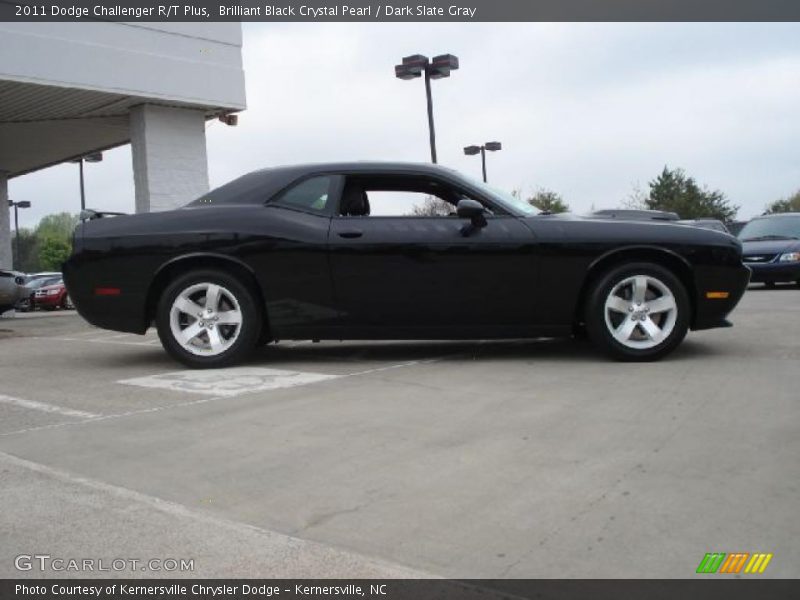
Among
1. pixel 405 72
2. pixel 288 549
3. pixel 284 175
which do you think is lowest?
pixel 288 549

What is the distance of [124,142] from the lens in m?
20.4

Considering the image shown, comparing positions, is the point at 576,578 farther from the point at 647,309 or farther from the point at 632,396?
the point at 647,309

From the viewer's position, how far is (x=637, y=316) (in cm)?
555

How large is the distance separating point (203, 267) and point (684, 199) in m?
59.6

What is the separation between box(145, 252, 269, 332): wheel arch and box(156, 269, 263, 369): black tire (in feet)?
0.15

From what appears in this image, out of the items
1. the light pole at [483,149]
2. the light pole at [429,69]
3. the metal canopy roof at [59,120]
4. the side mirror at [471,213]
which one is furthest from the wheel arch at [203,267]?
the light pole at [483,149]

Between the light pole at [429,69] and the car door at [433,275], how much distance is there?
12.6m

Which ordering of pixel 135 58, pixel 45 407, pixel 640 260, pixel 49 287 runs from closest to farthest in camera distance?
pixel 45 407 → pixel 640 260 → pixel 135 58 → pixel 49 287

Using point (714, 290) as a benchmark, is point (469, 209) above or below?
above

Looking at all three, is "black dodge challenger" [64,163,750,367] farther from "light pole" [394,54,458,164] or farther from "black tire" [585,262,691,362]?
"light pole" [394,54,458,164]

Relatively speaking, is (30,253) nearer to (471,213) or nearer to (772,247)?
(772,247)

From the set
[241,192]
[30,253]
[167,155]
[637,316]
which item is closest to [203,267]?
[241,192]

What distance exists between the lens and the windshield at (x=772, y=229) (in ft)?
47.9
